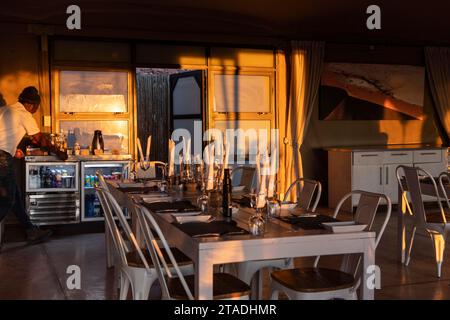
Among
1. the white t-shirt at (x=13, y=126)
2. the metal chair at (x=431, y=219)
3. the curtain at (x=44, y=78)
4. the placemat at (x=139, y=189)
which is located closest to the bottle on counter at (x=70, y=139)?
the curtain at (x=44, y=78)

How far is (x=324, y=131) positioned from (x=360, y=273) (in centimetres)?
637

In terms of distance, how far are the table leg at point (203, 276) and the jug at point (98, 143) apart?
4935 millimetres

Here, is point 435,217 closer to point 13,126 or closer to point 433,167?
point 433,167

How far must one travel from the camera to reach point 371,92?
368 inches

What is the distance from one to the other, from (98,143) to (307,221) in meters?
4.73

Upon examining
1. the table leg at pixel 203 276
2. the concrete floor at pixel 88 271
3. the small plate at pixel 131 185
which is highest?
the small plate at pixel 131 185

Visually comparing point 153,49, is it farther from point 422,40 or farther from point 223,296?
point 223,296

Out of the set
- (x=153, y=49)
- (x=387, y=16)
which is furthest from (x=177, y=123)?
(x=387, y=16)

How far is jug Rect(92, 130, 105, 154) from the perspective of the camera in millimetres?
7312

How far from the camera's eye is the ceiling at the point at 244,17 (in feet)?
22.1

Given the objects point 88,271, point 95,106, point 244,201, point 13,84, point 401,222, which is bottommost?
point 88,271

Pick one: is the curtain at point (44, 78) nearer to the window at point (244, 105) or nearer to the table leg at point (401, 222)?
the window at point (244, 105)

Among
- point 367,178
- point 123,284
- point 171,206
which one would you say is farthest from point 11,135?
point 367,178

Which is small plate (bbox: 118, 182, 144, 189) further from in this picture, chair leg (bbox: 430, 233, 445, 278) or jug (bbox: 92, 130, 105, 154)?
chair leg (bbox: 430, 233, 445, 278)
